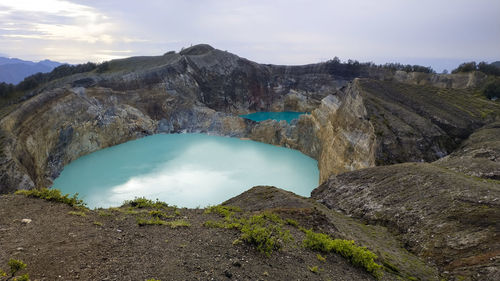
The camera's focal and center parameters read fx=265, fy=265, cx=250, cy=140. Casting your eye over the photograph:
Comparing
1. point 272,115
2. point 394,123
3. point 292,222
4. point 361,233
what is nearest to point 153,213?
point 292,222

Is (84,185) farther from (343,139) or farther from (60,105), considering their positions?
(343,139)

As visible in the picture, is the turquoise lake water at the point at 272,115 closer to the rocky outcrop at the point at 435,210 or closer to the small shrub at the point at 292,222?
the rocky outcrop at the point at 435,210

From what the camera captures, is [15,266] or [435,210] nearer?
[15,266]

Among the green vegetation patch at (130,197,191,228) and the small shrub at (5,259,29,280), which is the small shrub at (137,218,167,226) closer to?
the green vegetation patch at (130,197,191,228)

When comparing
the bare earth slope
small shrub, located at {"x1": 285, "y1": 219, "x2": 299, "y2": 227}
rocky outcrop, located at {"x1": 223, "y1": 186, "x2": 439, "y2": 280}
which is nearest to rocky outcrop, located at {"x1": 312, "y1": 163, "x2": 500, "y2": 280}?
rocky outcrop, located at {"x1": 223, "y1": 186, "x2": 439, "y2": 280}

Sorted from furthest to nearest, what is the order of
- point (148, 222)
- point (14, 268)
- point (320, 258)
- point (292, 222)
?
point (292, 222)
point (148, 222)
point (320, 258)
point (14, 268)

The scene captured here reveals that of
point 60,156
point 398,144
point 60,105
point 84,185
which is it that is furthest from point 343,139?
point 60,105

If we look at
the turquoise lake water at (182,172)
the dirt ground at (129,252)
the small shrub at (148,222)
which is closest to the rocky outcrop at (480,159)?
the dirt ground at (129,252)

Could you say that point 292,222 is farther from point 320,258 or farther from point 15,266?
point 15,266
